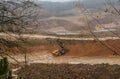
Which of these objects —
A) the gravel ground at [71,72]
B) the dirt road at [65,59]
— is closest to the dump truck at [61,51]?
the dirt road at [65,59]

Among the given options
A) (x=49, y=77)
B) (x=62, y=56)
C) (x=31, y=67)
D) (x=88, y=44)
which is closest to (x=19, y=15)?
(x=49, y=77)

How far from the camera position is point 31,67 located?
87.6ft

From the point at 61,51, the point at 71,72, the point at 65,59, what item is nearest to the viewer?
the point at 71,72

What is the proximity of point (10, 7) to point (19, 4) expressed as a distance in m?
0.37

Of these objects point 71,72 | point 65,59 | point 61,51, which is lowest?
point 61,51

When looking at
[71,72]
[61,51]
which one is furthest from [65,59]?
[71,72]

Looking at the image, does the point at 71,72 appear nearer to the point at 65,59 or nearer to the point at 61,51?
the point at 65,59

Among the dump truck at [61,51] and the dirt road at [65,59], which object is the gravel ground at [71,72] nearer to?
the dirt road at [65,59]

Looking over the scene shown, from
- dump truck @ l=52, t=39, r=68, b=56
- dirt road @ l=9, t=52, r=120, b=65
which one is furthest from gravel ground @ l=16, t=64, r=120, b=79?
dump truck @ l=52, t=39, r=68, b=56

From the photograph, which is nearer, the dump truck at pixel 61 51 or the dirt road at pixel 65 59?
the dirt road at pixel 65 59

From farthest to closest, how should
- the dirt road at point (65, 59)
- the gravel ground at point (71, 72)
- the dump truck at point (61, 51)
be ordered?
the dump truck at point (61, 51) → the dirt road at point (65, 59) → the gravel ground at point (71, 72)

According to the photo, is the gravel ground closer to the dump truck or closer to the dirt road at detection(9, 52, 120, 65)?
the dirt road at detection(9, 52, 120, 65)

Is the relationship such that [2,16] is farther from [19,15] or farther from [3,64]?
[3,64]

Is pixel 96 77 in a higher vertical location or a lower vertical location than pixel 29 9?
lower
